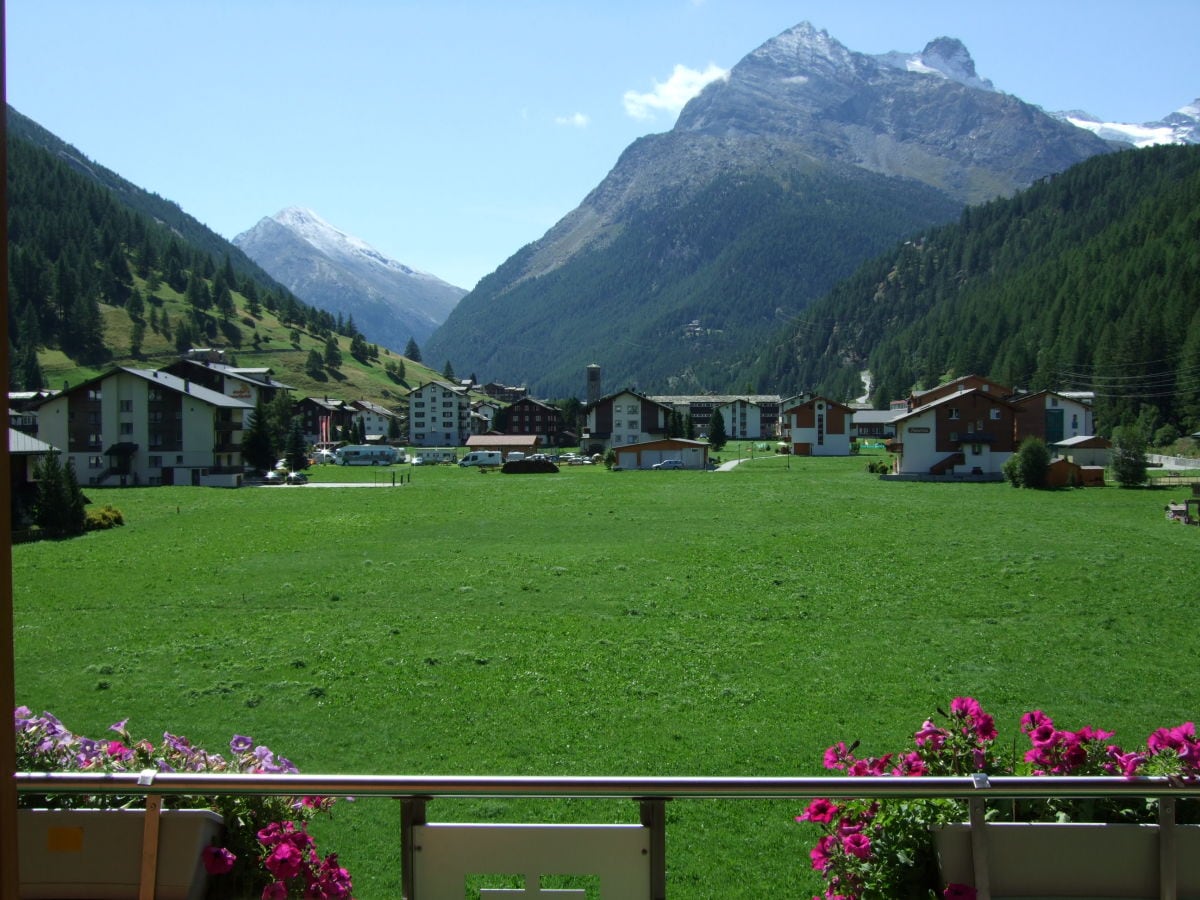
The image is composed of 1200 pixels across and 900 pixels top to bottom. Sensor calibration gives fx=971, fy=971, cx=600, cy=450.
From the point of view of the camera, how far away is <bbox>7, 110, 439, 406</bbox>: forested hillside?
132 meters

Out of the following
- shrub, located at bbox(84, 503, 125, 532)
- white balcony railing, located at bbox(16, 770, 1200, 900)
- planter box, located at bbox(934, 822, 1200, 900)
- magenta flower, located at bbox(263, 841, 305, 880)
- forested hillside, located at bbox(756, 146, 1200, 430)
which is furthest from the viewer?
forested hillside, located at bbox(756, 146, 1200, 430)

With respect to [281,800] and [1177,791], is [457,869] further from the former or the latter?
[1177,791]

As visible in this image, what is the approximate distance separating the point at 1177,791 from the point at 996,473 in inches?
2494

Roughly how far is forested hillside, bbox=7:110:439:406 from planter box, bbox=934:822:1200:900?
125 m

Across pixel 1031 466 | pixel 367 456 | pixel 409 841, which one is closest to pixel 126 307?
pixel 367 456

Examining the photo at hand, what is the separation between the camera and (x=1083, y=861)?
3.95m

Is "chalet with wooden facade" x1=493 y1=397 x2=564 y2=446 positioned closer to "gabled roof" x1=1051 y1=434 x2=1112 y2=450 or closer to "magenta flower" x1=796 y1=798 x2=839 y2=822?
"gabled roof" x1=1051 y1=434 x2=1112 y2=450

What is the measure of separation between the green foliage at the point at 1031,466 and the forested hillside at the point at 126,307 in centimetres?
10389

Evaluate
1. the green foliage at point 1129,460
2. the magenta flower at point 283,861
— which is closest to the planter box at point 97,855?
the magenta flower at point 283,861

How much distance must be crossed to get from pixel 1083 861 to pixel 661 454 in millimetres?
72624

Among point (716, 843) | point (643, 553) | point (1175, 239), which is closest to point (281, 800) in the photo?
point (716, 843)

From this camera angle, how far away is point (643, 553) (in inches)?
1113

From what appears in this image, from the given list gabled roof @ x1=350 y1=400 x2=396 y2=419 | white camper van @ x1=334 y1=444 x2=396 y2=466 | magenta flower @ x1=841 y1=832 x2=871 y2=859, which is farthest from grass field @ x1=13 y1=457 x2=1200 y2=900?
gabled roof @ x1=350 y1=400 x2=396 y2=419

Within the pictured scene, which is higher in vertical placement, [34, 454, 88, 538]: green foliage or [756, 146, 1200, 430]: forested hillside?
[756, 146, 1200, 430]: forested hillside
